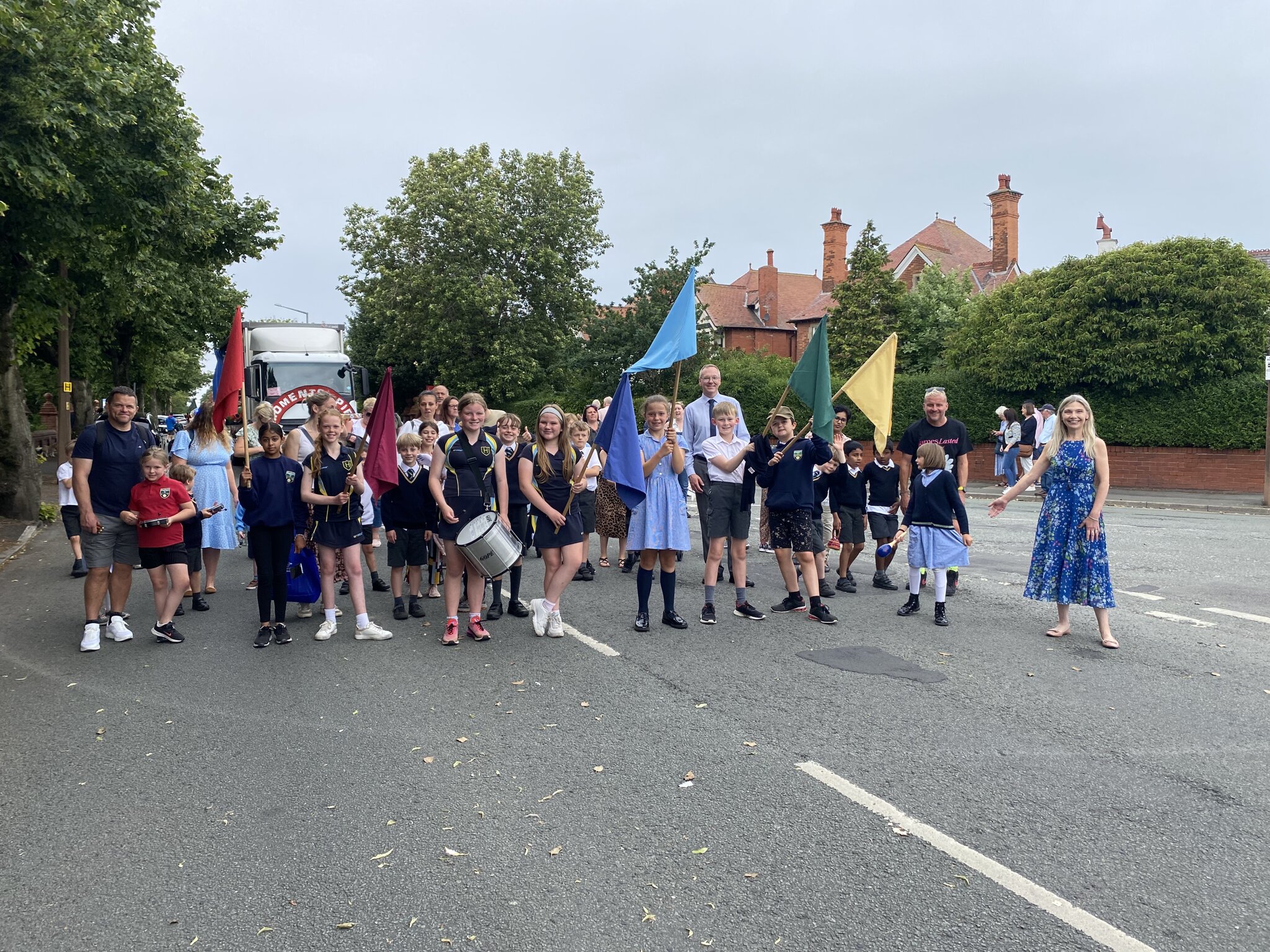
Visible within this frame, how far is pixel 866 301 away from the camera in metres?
42.2

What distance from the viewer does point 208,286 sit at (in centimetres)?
3247

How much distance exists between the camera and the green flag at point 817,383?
8.04 meters

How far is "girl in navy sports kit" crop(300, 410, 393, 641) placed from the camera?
7680 millimetres

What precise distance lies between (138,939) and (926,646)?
5.52m

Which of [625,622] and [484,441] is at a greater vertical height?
[484,441]

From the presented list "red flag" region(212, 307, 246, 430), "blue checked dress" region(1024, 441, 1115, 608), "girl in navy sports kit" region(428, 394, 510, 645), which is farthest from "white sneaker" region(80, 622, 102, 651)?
"blue checked dress" region(1024, 441, 1115, 608)

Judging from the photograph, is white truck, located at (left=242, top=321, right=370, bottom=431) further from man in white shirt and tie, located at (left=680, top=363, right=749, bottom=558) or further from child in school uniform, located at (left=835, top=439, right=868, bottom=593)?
child in school uniform, located at (left=835, top=439, right=868, bottom=593)

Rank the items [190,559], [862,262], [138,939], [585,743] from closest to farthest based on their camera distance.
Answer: [138,939]
[585,743]
[190,559]
[862,262]

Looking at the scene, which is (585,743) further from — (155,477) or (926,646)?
(155,477)

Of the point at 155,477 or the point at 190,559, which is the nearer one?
the point at 155,477

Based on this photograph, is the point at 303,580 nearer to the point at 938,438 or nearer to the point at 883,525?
the point at 883,525

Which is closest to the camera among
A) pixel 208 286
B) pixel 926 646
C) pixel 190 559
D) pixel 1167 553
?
pixel 926 646

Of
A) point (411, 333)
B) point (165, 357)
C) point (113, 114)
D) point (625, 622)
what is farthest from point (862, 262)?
point (625, 622)

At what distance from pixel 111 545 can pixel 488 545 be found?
2849mm
